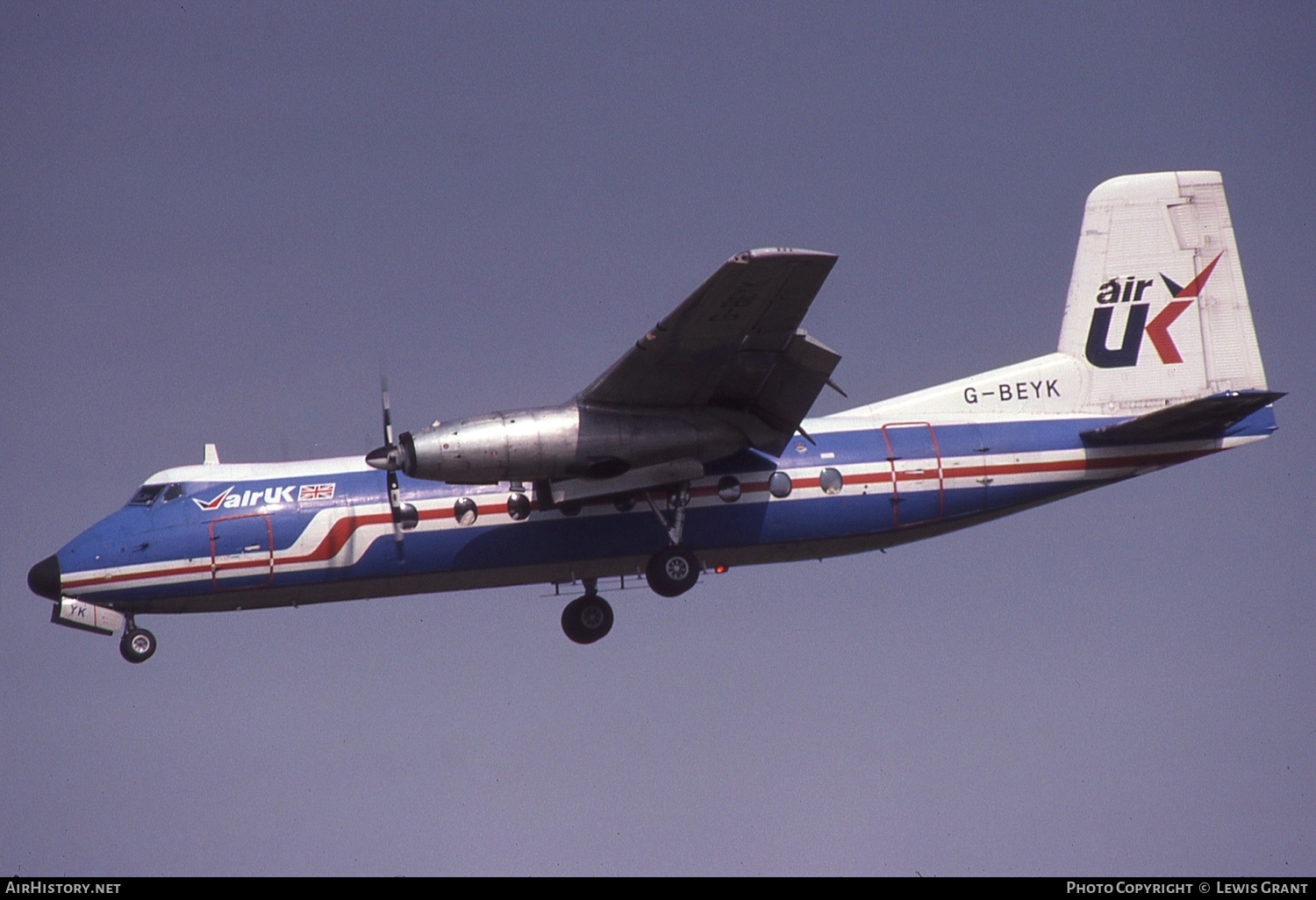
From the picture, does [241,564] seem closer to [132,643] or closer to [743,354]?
[132,643]

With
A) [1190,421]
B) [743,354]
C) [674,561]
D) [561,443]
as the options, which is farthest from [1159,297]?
[561,443]

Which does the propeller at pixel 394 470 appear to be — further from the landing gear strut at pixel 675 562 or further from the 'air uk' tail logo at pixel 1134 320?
the 'air uk' tail logo at pixel 1134 320

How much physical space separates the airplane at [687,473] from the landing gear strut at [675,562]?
3cm

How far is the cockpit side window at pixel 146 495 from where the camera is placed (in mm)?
26375

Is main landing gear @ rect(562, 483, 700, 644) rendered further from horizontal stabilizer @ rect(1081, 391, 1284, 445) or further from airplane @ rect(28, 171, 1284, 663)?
horizontal stabilizer @ rect(1081, 391, 1284, 445)

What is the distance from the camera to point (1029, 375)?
2830 cm

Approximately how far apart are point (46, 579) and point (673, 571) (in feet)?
32.5

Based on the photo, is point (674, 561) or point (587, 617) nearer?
point (674, 561)

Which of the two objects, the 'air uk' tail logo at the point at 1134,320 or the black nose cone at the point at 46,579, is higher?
the 'air uk' tail logo at the point at 1134,320

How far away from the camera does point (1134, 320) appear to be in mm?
28797

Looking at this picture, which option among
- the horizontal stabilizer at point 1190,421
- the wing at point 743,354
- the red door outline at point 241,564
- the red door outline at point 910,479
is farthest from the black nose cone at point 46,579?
the horizontal stabilizer at point 1190,421

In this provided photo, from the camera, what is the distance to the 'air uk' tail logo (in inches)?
1125

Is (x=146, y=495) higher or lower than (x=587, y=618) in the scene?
higher
